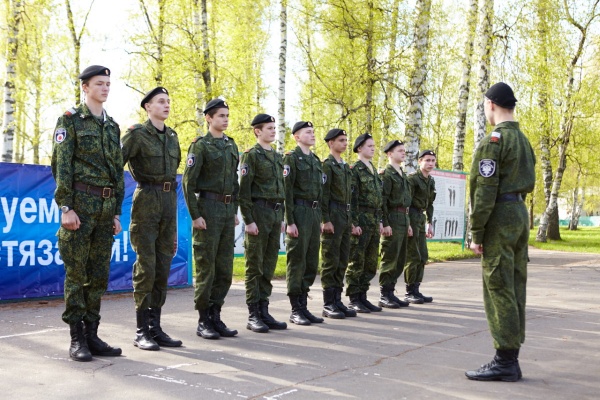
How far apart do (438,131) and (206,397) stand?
35.3m

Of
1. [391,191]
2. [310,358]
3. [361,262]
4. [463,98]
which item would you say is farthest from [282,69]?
[310,358]

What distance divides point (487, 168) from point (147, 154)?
3091mm

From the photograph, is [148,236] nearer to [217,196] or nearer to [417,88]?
[217,196]

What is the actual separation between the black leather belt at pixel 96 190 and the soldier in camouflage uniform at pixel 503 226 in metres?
3.07

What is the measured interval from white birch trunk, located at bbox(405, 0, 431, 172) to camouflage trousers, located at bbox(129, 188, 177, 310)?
1120 cm

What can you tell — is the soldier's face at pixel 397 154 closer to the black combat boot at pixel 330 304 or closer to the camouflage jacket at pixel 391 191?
the camouflage jacket at pixel 391 191

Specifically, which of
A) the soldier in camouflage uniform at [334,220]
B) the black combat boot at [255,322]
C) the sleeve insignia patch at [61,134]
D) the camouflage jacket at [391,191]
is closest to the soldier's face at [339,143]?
the soldier in camouflage uniform at [334,220]

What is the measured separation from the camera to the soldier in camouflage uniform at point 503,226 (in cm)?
550

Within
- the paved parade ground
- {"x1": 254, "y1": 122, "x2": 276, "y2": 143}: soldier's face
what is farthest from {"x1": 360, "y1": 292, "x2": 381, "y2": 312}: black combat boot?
{"x1": 254, "y1": 122, "x2": 276, "y2": 143}: soldier's face

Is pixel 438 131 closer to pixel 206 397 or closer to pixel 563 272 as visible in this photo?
pixel 563 272

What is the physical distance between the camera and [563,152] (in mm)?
26703

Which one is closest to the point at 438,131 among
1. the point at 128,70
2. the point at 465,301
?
the point at 128,70

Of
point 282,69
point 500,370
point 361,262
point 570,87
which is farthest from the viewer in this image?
point 570,87

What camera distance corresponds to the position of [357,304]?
9203mm
